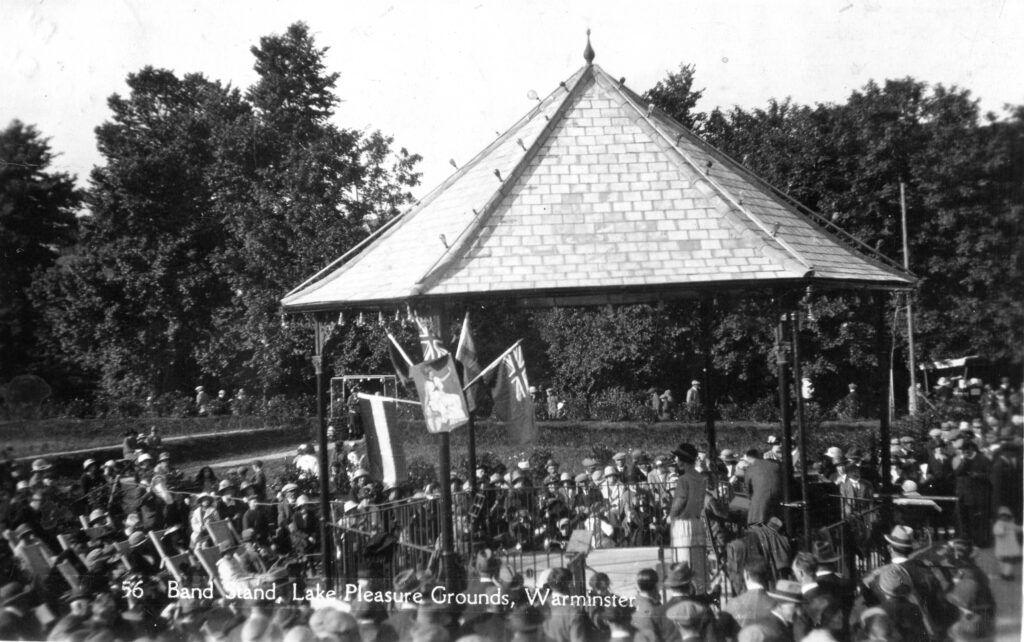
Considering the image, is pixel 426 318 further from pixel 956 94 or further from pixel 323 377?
pixel 956 94

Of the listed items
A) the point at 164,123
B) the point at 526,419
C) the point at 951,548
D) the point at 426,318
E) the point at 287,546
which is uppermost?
the point at 164,123

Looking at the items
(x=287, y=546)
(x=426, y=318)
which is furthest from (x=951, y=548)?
(x=287, y=546)

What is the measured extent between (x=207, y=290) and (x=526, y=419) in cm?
3031

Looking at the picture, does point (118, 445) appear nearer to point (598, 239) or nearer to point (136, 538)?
point (136, 538)

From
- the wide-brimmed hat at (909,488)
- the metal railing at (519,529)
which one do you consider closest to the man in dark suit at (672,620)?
the metal railing at (519,529)

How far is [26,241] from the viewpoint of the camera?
25.1 meters

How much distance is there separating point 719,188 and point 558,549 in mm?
5226

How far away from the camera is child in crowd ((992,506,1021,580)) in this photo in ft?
27.0

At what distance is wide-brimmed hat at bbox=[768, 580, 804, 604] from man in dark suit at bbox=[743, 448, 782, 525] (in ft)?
9.17

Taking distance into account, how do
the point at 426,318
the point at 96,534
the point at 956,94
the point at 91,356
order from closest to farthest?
the point at 426,318, the point at 96,534, the point at 956,94, the point at 91,356

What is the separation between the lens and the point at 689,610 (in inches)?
273

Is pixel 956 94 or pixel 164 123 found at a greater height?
pixel 164 123

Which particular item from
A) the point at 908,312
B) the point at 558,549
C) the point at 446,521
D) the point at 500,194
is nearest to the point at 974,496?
the point at 558,549

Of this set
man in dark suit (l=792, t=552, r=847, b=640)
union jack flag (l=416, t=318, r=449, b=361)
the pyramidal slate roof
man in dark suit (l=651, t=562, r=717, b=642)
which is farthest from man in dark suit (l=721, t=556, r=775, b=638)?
union jack flag (l=416, t=318, r=449, b=361)
